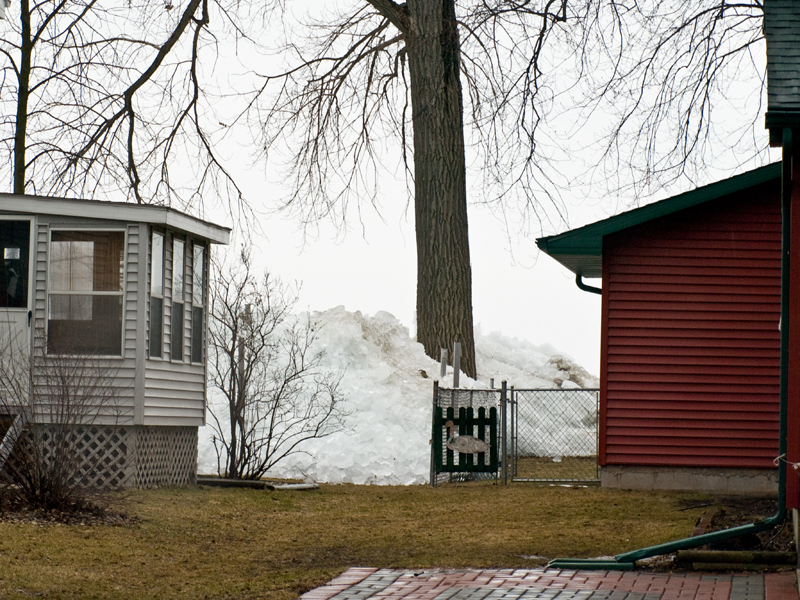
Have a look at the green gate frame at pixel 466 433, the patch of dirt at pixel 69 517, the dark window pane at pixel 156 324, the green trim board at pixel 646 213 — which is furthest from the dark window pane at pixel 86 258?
the green trim board at pixel 646 213

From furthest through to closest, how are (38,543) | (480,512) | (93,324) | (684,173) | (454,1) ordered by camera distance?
1. (454,1)
2. (684,173)
3. (93,324)
4. (480,512)
5. (38,543)

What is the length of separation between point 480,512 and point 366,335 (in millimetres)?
10520

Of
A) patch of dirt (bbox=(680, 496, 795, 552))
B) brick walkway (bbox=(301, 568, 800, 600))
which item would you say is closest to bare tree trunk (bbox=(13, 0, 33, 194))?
patch of dirt (bbox=(680, 496, 795, 552))

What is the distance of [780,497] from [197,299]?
9.04 m

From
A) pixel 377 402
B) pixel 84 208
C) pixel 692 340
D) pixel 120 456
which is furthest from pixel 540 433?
pixel 84 208

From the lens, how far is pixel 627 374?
1364cm

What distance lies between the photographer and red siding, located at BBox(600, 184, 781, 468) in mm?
13344

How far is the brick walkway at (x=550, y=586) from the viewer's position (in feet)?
23.1

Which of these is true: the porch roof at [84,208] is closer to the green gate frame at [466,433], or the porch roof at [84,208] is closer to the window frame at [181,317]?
the window frame at [181,317]

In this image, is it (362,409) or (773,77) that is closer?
(773,77)

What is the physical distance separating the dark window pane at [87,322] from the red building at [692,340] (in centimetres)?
543

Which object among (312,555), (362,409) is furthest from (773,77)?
(362,409)

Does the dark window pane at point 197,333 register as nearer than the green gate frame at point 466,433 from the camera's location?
Yes

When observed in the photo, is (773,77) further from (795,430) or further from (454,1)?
(454,1)
